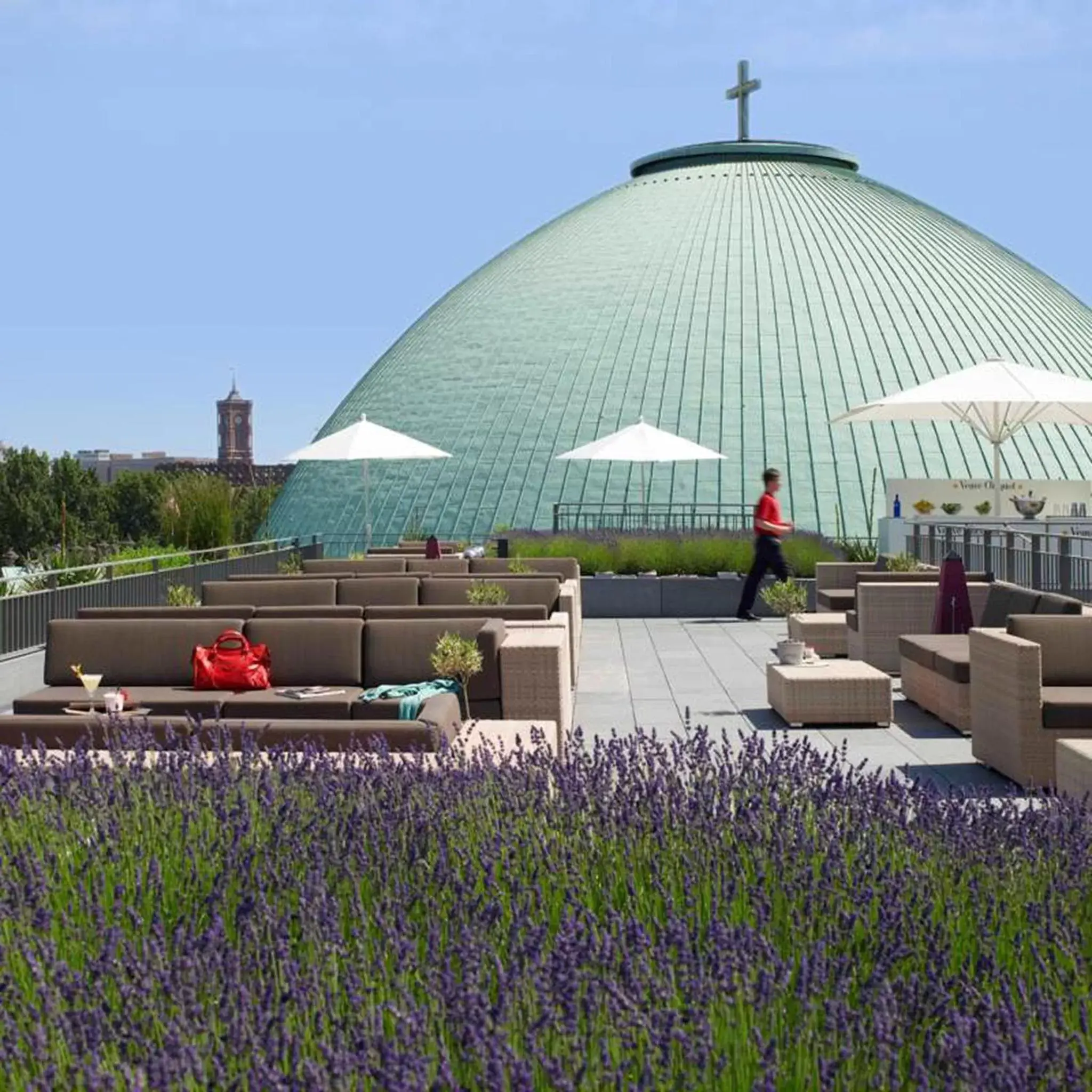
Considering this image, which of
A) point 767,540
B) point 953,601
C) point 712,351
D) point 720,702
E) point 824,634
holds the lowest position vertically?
point 720,702

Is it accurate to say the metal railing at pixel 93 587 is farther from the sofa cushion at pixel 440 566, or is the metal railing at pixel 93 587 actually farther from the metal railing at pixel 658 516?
the metal railing at pixel 658 516

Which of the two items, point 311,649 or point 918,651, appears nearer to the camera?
point 311,649

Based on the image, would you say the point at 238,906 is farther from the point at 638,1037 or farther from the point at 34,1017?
the point at 638,1037

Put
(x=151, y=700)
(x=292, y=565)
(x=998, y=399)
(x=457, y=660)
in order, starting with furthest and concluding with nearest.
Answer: (x=292, y=565) < (x=998, y=399) < (x=457, y=660) < (x=151, y=700)

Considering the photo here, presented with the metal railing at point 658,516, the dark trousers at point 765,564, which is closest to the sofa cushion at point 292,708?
the dark trousers at point 765,564

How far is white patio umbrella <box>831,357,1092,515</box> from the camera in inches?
787

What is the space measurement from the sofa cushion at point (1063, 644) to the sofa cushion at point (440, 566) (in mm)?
10087

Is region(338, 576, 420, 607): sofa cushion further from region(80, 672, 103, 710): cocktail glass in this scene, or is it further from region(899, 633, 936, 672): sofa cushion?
region(80, 672, 103, 710): cocktail glass

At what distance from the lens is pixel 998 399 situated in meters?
19.8

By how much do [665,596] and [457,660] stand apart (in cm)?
1431

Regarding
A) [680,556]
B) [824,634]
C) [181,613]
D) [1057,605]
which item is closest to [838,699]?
[1057,605]

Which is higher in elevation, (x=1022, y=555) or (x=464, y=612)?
(x=1022, y=555)

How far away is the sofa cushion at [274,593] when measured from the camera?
14.6m

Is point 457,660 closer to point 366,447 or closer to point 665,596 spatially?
point 665,596
